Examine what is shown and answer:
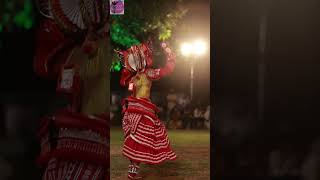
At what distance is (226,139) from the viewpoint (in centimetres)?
440

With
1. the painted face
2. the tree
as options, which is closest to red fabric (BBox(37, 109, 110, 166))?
the painted face

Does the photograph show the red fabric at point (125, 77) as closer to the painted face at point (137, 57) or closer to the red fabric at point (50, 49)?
the painted face at point (137, 57)

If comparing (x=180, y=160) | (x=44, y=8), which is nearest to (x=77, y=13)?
(x=44, y=8)

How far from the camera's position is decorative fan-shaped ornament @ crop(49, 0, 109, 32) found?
14.2 feet

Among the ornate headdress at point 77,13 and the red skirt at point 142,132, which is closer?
the ornate headdress at point 77,13

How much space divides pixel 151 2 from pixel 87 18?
612 mm

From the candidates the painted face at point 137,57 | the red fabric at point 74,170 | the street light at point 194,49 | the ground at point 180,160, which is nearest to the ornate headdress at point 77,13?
the painted face at point 137,57

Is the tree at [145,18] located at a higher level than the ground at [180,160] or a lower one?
higher

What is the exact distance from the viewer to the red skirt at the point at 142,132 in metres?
4.45

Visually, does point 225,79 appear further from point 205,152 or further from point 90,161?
point 90,161

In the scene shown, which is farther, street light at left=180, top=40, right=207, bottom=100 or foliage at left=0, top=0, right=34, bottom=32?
foliage at left=0, top=0, right=34, bottom=32

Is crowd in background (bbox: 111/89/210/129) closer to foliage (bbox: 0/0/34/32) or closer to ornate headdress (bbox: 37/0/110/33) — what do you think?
ornate headdress (bbox: 37/0/110/33)

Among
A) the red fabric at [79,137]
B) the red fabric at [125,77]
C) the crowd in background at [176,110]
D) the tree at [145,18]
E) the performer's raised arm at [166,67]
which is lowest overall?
the red fabric at [79,137]

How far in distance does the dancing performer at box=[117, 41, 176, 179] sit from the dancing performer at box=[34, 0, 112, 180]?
21cm
